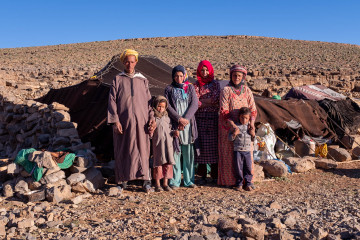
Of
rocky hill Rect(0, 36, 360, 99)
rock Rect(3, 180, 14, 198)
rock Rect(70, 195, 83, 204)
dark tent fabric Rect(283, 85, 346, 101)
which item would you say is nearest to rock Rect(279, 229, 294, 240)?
rock Rect(70, 195, 83, 204)

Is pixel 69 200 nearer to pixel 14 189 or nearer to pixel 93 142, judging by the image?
pixel 14 189

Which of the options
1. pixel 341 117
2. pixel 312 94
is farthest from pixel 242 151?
pixel 312 94

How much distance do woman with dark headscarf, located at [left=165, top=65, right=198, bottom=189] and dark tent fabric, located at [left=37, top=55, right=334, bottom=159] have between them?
5.54 feet

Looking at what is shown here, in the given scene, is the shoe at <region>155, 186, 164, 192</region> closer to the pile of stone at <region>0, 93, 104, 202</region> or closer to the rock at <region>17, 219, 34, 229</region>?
the pile of stone at <region>0, 93, 104, 202</region>

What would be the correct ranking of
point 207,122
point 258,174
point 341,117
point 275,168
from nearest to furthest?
point 207,122, point 258,174, point 275,168, point 341,117

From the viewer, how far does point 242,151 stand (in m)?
4.73

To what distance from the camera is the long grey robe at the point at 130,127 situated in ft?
14.7

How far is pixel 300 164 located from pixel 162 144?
92.6 inches

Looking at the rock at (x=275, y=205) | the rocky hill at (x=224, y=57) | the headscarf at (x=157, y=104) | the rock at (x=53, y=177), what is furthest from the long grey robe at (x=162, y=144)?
the rocky hill at (x=224, y=57)

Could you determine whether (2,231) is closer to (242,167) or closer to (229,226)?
(229,226)

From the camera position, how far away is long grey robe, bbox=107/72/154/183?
4473mm

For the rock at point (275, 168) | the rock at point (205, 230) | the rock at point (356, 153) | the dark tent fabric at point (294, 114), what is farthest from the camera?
the rock at point (356, 153)

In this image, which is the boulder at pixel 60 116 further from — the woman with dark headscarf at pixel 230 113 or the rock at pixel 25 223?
the rock at pixel 25 223

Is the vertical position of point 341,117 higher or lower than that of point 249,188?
higher
